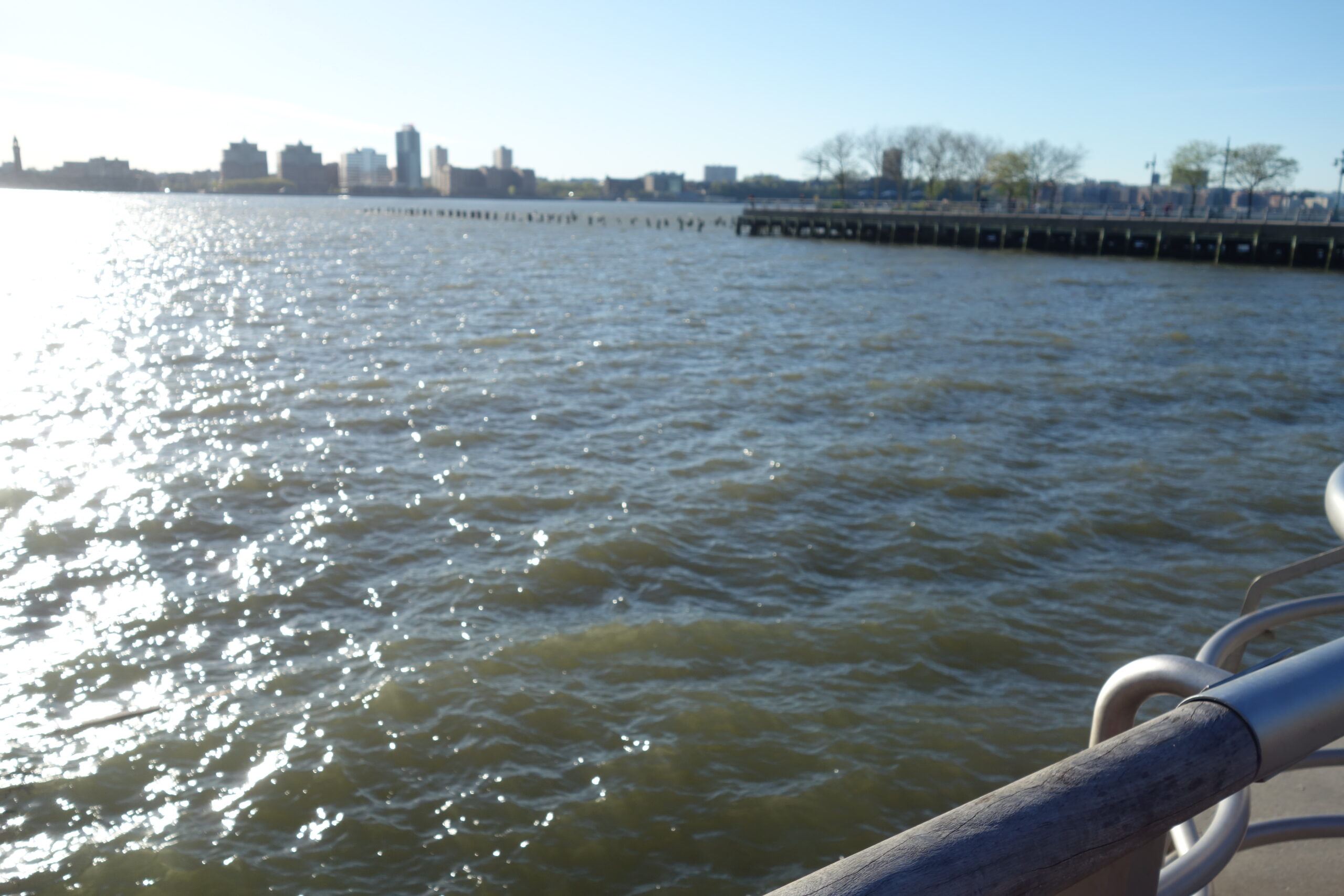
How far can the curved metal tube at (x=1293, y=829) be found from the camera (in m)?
1.99

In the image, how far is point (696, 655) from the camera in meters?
7.37

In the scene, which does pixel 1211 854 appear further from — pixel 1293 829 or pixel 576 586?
pixel 576 586

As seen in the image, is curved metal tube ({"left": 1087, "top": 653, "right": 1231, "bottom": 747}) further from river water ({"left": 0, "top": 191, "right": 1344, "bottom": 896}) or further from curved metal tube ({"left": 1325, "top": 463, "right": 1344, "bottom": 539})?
river water ({"left": 0, "top": 191, "right": 1344, "bottom": 896})

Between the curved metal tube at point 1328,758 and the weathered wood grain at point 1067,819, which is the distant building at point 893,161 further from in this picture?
the weathered wood grain at point 1067,819

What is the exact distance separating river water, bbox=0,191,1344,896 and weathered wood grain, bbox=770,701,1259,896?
14.0ft

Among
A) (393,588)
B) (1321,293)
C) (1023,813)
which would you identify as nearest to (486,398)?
(393,588)

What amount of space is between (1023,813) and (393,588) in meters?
7.77

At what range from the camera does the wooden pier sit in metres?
49.1

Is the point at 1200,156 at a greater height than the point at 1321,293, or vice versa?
the point at 1200,156

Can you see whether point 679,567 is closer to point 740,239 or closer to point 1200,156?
point 740,239

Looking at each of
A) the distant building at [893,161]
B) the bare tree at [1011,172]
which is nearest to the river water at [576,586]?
the bare tree at [1011,172]

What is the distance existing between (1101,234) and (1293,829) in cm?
6088

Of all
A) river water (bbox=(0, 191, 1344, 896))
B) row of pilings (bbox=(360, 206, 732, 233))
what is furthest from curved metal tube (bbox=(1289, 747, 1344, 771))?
row of pilings (bbox=(360, 206, 732, 233))

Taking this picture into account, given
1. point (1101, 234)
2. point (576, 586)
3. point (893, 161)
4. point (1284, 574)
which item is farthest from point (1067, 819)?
point (893, 161)
